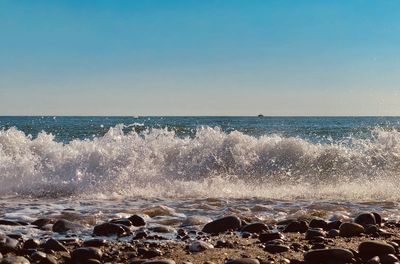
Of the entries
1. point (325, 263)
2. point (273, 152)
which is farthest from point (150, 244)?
point (273, 152)

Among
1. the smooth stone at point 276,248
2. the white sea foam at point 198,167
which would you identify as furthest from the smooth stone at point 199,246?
the white sea foam at point 198,167

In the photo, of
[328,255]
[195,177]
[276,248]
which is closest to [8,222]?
[276,248]

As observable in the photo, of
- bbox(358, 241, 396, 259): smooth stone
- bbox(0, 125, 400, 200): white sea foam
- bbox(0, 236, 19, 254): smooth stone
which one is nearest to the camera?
bbox(358, 241, 396, 259): smooth stone

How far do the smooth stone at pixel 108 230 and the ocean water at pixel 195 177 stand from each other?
65 cm

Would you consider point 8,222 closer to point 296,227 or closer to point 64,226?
point 64,226

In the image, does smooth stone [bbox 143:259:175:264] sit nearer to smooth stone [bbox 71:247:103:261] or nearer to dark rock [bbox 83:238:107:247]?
smooth stone [bbox 71:247:103:261]

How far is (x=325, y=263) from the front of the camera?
3.98 metres

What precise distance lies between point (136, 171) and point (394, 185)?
16.3 feet

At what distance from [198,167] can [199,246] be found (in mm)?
6567

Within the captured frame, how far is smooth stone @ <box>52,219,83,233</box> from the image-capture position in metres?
5.34

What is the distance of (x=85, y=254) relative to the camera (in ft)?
13.5

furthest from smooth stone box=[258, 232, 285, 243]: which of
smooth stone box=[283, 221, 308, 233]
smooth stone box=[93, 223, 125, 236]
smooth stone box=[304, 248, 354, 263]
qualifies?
smooth stone box=[93, 223, 125, 236]

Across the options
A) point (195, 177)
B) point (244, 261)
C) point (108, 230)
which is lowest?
point (195, 177)

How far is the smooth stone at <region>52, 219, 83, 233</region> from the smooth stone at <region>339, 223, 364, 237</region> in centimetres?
277
